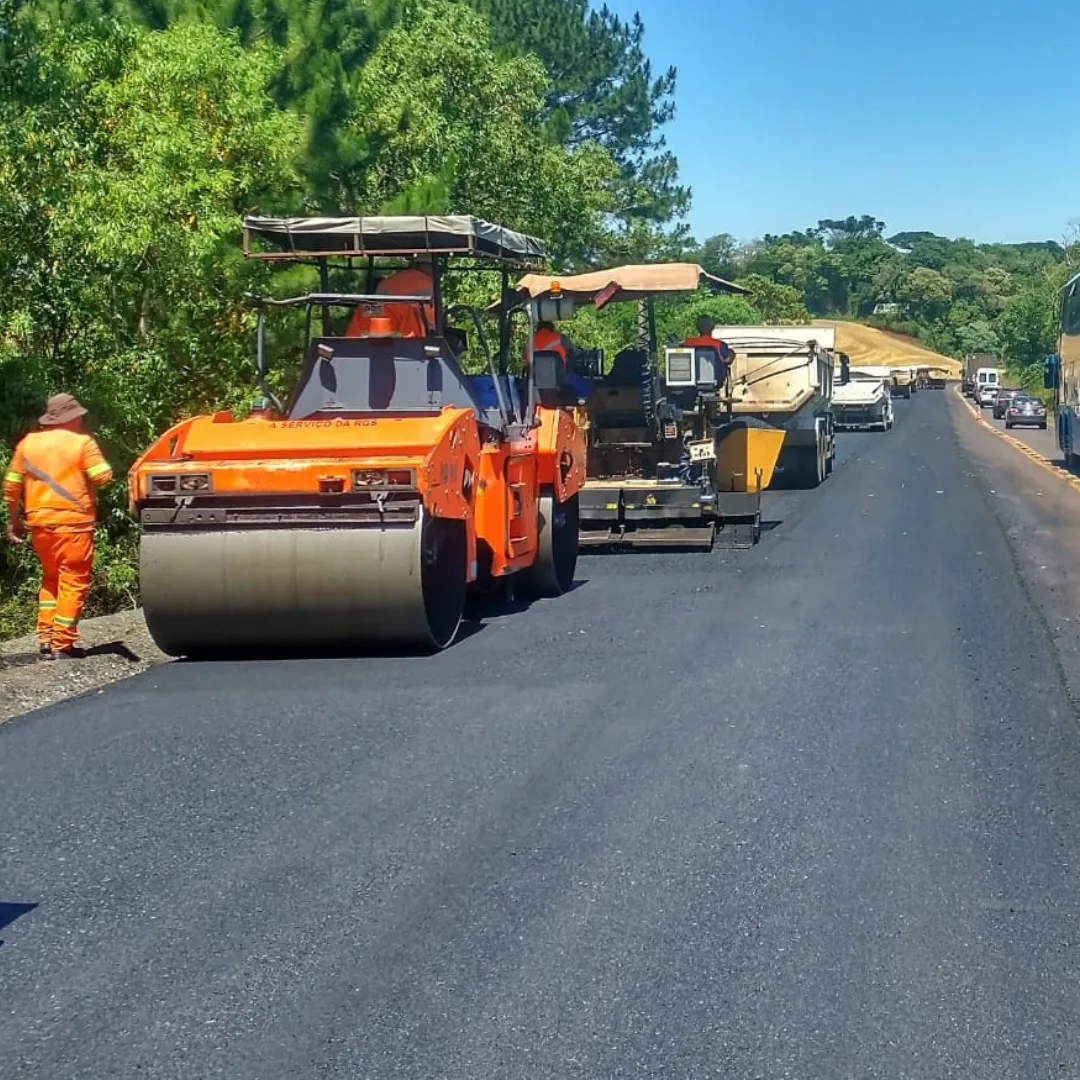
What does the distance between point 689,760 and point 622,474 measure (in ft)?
35.3

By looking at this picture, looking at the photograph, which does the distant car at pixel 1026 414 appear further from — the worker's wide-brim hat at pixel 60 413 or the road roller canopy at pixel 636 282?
the worker's wide-brim hat at pixel 60 413

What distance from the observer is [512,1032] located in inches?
182

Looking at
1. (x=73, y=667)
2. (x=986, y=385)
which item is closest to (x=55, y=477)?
(x=73, y=667)

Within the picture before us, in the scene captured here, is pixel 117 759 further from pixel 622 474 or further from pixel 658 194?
pixel 658 194

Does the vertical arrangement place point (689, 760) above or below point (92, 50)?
below

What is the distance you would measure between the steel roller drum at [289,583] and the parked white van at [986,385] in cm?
7101

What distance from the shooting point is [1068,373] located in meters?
30.8

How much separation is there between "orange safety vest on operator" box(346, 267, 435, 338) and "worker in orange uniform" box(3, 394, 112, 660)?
7.58ft

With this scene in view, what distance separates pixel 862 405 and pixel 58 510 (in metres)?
43.1

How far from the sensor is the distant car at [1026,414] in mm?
58312

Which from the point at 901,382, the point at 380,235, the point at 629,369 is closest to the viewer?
the point at 380,235

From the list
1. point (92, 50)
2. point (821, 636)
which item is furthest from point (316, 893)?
point (92, 50)

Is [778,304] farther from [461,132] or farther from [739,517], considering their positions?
[739,517]

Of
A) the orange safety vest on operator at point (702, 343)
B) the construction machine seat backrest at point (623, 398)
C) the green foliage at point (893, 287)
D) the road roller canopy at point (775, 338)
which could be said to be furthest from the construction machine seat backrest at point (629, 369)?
the green foliage at point (893, 287)
